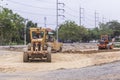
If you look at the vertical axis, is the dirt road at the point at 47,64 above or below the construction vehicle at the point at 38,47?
below

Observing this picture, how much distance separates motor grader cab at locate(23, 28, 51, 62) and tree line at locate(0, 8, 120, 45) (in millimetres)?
36139

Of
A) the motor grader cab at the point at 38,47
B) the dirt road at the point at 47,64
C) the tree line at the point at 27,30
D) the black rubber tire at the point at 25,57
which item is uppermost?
the tree line at the point at 27,30

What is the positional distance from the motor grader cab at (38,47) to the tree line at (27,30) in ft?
119

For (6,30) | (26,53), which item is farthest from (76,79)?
(6,30)

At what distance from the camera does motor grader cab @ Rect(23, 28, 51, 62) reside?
34500 millimetres

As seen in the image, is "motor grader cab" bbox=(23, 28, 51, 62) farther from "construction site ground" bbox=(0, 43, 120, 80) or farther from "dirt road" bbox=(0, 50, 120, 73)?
"dirt road" bbox=(0, 50, 120, 73)

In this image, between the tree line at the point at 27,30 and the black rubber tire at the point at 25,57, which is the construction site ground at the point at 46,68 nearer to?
the black rubber tire at the point at 25,57

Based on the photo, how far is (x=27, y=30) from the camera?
119 m

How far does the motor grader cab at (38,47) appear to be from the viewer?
34500 millimetres

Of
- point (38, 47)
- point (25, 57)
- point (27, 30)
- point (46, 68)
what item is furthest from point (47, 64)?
point (27, 30)

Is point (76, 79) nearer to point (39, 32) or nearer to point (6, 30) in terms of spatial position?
point (39, 32)

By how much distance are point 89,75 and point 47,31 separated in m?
17.8

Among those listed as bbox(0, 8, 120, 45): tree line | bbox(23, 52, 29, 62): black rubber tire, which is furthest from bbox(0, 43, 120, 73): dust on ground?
bbox(0, 8, 120, 45): tree line

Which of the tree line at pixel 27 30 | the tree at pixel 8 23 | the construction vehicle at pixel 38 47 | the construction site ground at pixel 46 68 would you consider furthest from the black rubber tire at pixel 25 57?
the tree at pixel 8 23
